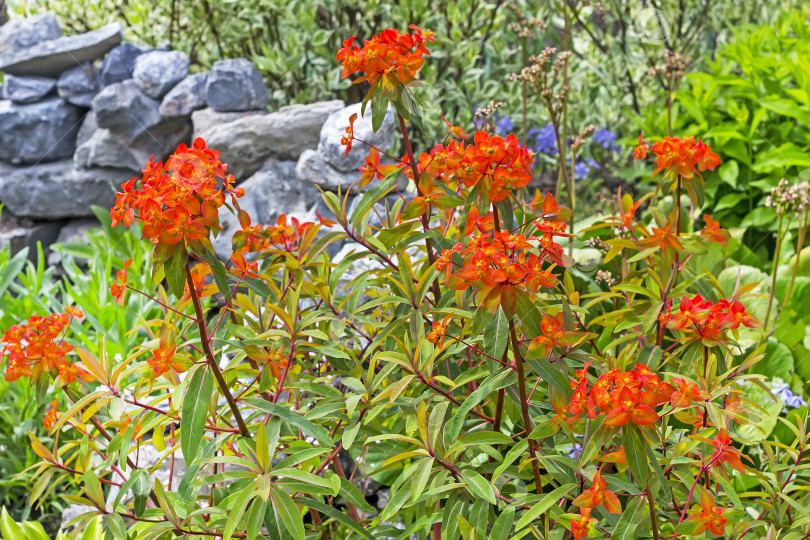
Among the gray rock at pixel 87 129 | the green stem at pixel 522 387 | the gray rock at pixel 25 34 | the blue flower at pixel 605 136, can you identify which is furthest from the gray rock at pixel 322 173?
Result: the gray rock at pixel 25 34

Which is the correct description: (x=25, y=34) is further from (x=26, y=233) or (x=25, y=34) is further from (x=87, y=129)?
(x=26, y=233)

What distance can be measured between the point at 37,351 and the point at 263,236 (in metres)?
0.52

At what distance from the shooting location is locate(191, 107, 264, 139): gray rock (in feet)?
11.8

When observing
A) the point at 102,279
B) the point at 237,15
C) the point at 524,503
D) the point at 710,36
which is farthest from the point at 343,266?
the point at 710,36

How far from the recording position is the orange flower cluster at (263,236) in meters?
1.50

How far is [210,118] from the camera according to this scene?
363 centimetres

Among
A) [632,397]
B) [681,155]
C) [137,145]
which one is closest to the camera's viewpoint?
[632,397]

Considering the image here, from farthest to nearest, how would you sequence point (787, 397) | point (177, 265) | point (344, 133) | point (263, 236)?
point (344, 133), point (787, 397), point (263, 236), point (177, 265)

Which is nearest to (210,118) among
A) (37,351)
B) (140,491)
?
(37,351)

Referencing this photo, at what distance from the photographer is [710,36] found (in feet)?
16.4

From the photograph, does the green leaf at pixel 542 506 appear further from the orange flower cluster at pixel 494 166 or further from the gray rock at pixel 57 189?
the gray rock at pixel 57 189

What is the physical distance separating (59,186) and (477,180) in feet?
11.9

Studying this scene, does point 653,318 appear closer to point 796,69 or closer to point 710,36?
point 796,69

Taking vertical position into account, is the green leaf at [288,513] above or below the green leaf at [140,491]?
above
